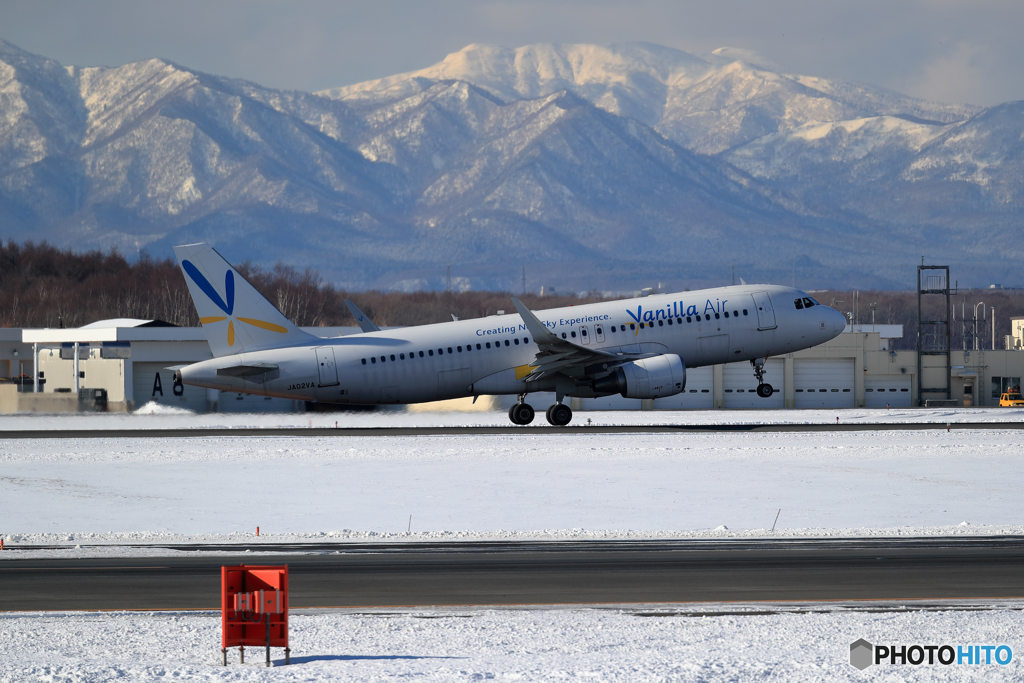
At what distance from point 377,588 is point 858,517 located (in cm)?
1399

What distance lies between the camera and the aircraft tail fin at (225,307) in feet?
161

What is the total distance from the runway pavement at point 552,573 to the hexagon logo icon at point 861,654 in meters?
3.02

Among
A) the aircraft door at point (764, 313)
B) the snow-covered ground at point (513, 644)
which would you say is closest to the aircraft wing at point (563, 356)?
the aircraft door at point (764, 313)

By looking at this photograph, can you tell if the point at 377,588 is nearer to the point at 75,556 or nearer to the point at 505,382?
the point at 75,556


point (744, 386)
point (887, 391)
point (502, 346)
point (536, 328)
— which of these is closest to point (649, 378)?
point (536, 328)

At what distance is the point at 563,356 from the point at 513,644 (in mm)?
35355

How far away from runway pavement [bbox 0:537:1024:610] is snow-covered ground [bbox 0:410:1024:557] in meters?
1.98

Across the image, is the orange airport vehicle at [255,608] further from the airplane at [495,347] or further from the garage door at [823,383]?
the garage door at [823,383]

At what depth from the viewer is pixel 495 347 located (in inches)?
2023

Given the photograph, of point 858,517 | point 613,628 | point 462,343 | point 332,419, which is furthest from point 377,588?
point 332,419

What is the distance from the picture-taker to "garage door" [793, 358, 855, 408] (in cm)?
10006

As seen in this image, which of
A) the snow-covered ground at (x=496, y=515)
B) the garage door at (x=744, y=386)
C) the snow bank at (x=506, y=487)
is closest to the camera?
the snow-covered ground at (x=496, y=515)

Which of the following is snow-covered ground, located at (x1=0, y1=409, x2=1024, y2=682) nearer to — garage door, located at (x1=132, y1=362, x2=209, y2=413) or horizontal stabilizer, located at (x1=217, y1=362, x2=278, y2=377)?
horizontal stabilizer, located at (x1=217, y1=362, x2=278, y2=377)

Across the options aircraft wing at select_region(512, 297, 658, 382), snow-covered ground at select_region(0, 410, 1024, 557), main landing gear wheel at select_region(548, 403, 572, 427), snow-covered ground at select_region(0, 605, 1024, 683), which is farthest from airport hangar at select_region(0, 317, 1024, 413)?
snow-covered ground at select_region(0, 605, 1024, 683)
